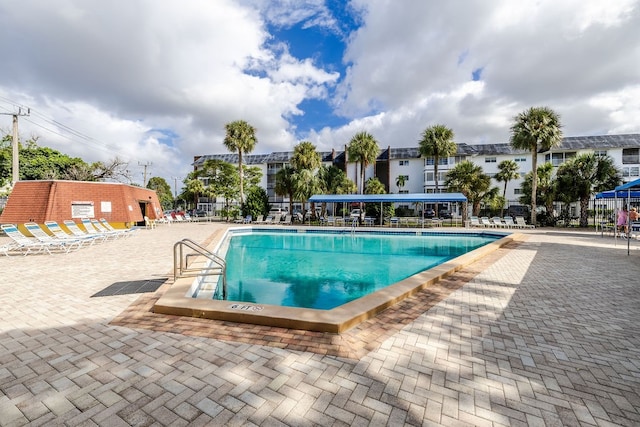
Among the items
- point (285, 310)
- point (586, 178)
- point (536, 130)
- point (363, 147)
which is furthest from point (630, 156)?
point (285, 310)

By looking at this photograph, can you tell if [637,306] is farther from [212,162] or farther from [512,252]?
[212,162]

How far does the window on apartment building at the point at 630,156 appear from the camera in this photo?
3638 cm

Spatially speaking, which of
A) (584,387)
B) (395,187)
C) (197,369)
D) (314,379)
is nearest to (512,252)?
(584,387)

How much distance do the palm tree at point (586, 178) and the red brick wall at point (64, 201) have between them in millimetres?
32129

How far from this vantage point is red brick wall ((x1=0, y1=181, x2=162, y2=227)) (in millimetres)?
16172

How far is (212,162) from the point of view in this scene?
37125 mm

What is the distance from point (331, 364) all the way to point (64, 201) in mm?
20005

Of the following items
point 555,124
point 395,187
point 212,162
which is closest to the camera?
point 555,124

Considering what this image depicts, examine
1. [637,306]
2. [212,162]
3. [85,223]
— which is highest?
[212,162]

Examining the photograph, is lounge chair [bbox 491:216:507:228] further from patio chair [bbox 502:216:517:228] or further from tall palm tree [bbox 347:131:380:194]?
tall palm tree [bbox 347:131:380:194]

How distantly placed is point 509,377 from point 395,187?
41906 millimetres

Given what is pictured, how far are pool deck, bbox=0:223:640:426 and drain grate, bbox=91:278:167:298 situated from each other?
0.11m

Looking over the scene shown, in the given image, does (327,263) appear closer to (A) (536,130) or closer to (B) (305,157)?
(B) (305,157)

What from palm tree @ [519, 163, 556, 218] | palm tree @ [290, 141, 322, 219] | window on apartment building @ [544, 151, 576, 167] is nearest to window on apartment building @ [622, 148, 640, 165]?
window on apartment building @ [544, 151, 576, 167]
